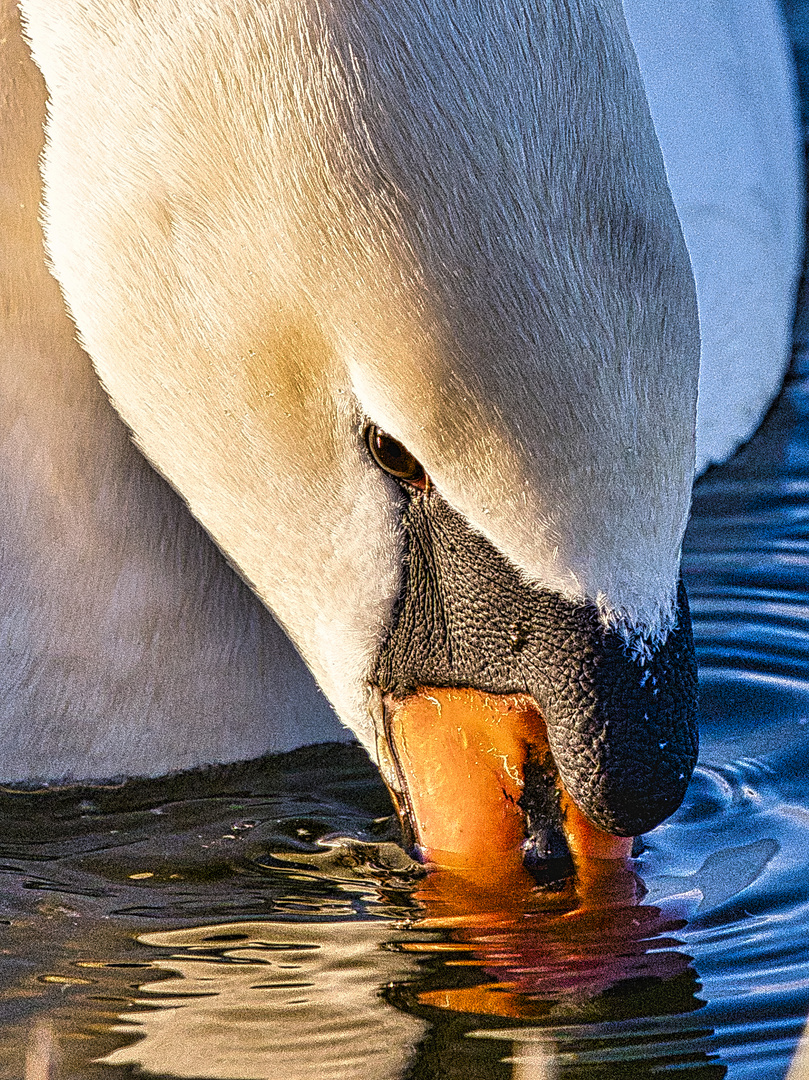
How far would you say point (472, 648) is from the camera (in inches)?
123

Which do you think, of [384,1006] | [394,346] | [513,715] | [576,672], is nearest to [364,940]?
[384,1006]

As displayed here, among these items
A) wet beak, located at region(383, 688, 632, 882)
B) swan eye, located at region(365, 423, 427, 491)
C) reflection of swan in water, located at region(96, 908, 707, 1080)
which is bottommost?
reflection of swan in water, located at region(96, 908, 707, 1080)

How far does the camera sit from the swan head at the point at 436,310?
278 centimetres

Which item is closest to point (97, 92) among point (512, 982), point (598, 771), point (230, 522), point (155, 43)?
point (155, 43)

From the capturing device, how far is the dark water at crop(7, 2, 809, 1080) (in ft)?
9.48

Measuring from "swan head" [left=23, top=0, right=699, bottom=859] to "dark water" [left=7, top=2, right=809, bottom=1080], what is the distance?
0.82 ft

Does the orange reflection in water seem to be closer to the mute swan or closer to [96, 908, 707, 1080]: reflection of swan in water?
[96, 908, 707, 1080]: reflection of swan in water

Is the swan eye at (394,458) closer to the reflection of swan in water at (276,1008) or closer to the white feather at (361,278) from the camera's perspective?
the white feather at (361,278)

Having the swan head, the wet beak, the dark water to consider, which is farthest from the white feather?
the dark water

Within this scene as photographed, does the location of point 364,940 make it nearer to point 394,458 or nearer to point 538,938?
point 538,938

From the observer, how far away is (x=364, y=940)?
3182mm

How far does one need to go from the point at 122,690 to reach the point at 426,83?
4.43 feet

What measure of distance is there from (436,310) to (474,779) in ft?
2.49

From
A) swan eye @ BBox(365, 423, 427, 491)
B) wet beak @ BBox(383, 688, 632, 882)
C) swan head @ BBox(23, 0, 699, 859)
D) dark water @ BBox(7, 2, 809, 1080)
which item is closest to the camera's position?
swan head @ BBox(23, 0, 699, 859)
